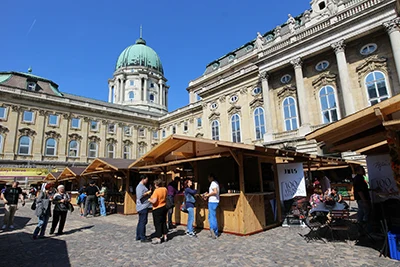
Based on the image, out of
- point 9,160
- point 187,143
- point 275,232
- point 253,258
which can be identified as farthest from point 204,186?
point 9,160

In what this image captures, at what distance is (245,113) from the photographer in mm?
27125

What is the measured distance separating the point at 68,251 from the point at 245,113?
2306 cm

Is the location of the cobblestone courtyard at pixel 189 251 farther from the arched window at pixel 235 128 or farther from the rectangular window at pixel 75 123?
the rectangular window at pixel 75 123

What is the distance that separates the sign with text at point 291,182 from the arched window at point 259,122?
15855mm

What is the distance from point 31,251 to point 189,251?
4457 mm

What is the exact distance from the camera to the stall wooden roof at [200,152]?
8.21 metres

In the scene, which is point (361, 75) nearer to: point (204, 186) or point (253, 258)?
point (204, 186)

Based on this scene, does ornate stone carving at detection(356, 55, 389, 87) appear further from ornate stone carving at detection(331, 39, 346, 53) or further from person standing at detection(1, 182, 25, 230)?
person standing at detection(1, 182, 25, 230)

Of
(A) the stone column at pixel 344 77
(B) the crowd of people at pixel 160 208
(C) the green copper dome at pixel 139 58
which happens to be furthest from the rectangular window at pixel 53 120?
(A) the stone column at pixel 344 77

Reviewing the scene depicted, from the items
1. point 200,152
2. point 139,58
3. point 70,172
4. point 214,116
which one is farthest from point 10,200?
point 139,58

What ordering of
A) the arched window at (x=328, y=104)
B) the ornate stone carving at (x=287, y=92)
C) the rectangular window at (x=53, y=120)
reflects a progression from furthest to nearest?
1. the rectangular window at (x=53, y=120)
2. the ornate stone carving at (x=287, y=92)
3. the arched window at (x=328, y=104)

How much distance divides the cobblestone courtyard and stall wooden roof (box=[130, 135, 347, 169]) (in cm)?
274

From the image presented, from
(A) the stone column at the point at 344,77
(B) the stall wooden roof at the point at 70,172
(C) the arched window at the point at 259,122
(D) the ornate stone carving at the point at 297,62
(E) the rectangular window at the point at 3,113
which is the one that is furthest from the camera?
(E) the rectangular window at the point at 3,113

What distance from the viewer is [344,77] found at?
18656mm
